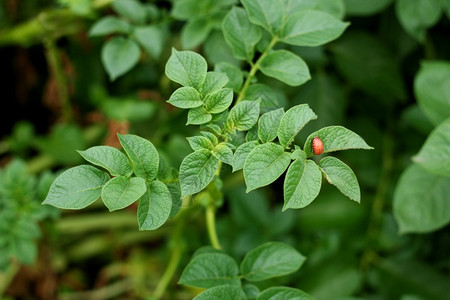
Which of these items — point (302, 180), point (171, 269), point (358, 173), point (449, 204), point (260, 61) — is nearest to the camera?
point (302, 180)

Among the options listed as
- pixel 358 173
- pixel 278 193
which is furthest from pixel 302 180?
pixel 278 193

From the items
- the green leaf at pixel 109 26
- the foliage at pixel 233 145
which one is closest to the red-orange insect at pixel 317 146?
the foliage at pixel 233 145

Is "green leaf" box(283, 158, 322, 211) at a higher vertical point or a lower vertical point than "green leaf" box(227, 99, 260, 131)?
lower

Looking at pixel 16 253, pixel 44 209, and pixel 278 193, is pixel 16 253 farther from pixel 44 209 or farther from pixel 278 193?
pixel 278 193

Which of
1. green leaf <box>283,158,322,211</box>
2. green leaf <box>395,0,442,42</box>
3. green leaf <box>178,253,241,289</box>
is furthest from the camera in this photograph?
green leaf <box>395,0,442,42</box>

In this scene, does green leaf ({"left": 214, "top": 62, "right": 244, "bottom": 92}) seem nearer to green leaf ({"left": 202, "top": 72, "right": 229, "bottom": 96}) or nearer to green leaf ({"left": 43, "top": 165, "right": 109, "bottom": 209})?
green leaf ({"left": 202, "top": 72, "right": 229, "bottom": 96})

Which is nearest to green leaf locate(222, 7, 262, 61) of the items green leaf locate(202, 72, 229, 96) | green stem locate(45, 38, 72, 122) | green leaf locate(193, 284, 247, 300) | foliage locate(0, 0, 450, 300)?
foliage locate(0, 0, 450, 300)
